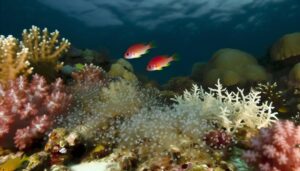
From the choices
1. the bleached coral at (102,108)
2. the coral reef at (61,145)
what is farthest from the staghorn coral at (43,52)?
the coral reef at (61,145)

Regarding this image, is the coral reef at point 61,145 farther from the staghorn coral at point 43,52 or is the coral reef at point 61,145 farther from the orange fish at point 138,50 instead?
the orange fish at point 138,50

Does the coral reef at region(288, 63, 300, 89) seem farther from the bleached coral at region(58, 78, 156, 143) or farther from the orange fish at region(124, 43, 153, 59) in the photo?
the bleached coral at region(58, 78, 156, 143)

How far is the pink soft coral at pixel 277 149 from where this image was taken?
4.10m

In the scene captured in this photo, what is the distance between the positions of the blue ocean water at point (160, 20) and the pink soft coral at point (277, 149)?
25.9 m

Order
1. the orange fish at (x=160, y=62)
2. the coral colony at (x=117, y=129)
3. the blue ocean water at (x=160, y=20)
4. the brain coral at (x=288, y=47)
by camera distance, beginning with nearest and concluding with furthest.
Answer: the coral colony at (x=117, y=129) < the orange fish at (x=160, y=62) < the brain coral at (x=288, y=47) < the blue ocean water at (x=160, y=20)

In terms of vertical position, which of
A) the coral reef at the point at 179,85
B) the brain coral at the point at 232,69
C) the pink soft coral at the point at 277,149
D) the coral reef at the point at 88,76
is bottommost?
the pink soft coral at the point at 277,149

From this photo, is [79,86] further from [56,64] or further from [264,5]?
[264,5]

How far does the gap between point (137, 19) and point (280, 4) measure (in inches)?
650

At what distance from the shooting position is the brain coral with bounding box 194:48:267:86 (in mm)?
15656

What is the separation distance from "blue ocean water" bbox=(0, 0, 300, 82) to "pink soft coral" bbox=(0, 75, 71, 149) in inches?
1024

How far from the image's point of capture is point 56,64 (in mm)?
7258

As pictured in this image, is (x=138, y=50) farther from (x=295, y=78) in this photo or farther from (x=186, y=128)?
(x=295, y=78)

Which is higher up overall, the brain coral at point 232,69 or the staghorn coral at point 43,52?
the brain coral at point 232,69

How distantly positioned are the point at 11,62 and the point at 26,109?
1.35 m
